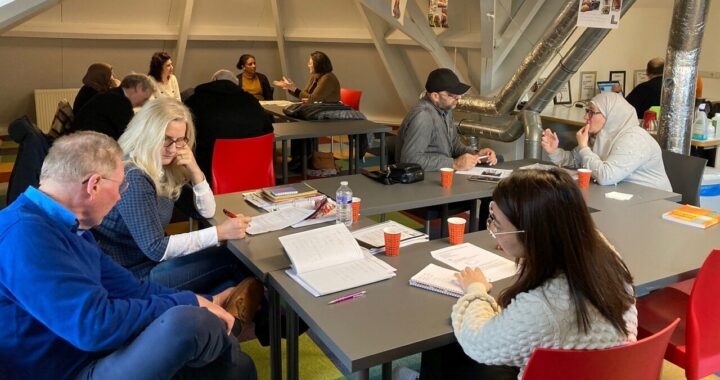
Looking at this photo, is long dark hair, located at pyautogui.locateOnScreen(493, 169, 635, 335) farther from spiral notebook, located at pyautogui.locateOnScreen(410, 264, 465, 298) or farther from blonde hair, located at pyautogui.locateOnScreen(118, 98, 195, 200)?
blonde hair, located at pyautogui.locateOnScreen(118, 98, 195, 200)

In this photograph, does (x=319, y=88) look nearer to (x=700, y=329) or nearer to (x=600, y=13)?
(x=600, y=13)

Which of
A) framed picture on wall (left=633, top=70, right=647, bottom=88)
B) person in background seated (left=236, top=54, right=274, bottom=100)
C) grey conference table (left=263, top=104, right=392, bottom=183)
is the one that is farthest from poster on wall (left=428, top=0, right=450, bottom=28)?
person in background seated (left=236, top=54, right=274, bottom=100)

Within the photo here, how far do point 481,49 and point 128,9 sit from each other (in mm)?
4737

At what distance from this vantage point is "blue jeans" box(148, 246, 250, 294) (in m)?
2.58

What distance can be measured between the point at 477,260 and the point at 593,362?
2.84 ft

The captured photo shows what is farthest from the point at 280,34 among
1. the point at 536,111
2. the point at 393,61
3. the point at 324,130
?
the point at 536,111

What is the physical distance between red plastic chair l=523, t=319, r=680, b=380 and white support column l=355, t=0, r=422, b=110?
6723 millimetres

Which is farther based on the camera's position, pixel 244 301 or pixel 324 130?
pixel 324 130

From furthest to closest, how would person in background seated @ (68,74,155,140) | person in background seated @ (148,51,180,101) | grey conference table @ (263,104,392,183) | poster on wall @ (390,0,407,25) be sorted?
person in background seated @ (148,51,180,101), poster on wall @ (390,0,407,25), grey conference table @ (263,104,392,183), person in background seated @ (68,74,155,140)

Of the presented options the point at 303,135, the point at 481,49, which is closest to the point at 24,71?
the point at 303,135

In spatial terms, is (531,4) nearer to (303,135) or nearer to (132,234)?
(303,135)

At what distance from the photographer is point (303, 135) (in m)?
4.94

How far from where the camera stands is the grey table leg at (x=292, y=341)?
211cm

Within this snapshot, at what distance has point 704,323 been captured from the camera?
2.08 meters
